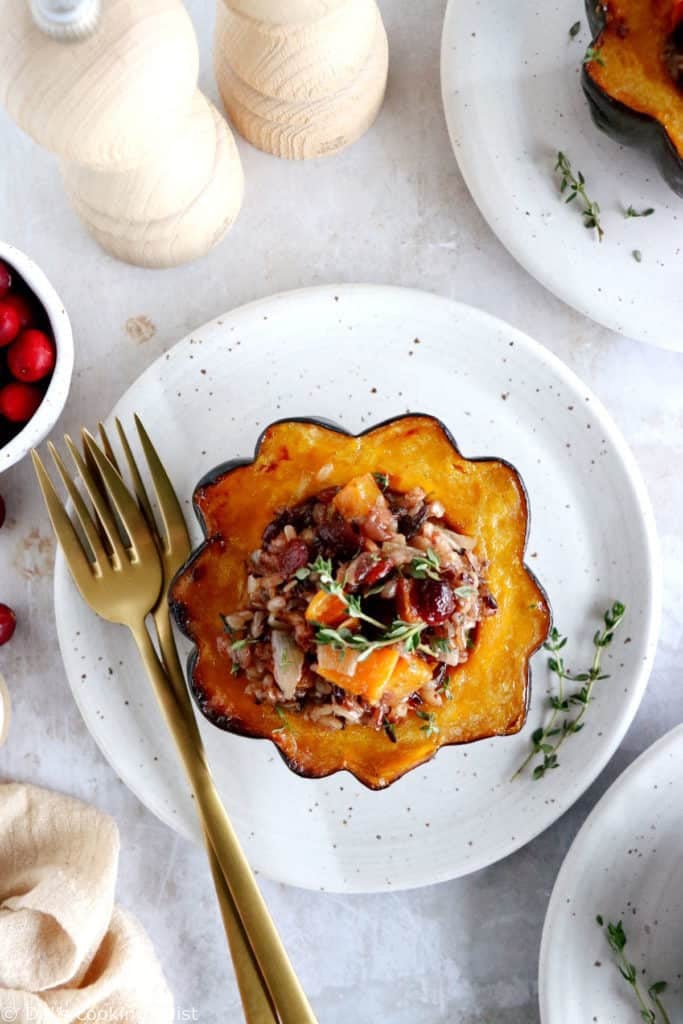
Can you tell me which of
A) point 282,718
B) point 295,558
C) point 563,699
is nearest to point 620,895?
point 563,699

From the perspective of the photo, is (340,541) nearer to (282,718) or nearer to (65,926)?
(282,718)

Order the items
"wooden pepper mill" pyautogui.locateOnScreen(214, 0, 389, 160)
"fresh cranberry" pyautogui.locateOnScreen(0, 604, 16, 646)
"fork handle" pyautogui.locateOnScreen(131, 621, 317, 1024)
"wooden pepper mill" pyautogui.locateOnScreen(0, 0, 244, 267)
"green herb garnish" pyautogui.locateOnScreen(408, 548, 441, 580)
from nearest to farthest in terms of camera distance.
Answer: "wooden pepper mill" pyautogui.locateOnScreen(0, 0, 244, 267)
"green herb garnish" pyautogui.locateOnScreen(408, 548, 441, 580)
"wooden pepper mill" pyautogui.locateOnScreen(214, 0, 389, 160)
"fork handle" pyautogui.locateOnScreen(131, 621, 317, 1024)
"fresh cranberry" pyautogui.locateOnScreen(0, 604, 16, 646)

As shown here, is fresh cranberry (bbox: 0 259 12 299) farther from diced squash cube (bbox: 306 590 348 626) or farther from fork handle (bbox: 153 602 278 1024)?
diced squash cube (bbox: 306 590 348 626)

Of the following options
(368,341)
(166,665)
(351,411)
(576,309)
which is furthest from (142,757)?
(576,309)

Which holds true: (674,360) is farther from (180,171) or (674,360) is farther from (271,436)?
(180,171)

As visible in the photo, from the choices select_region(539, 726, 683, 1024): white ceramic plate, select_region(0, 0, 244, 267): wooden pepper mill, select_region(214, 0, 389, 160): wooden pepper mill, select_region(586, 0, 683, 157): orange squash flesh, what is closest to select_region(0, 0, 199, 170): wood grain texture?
select_region(0, 0, 244, 267): wooden pepper mill

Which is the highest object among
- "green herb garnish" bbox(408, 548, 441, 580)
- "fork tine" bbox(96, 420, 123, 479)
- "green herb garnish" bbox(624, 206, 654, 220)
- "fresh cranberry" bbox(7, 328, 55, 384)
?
"fresh cranberry" bbox(7, 328, 55, 384)
